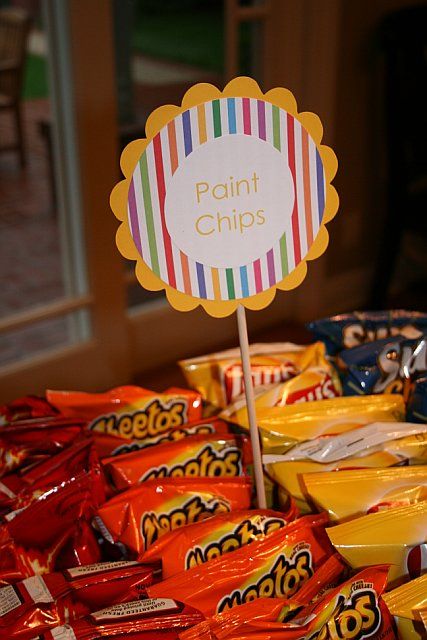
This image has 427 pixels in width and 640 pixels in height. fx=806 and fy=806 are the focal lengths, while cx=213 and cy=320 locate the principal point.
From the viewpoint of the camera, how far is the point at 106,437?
3.57 feet

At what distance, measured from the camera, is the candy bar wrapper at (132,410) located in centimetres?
112

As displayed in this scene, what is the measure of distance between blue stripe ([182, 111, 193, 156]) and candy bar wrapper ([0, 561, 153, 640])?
459mm

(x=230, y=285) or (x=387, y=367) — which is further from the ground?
(x=230, y=285)

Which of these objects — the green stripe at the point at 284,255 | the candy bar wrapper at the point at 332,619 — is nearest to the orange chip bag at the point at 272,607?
the candy bar wrapper at the point at 332,619

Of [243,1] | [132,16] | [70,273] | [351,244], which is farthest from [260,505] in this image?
[351,244]

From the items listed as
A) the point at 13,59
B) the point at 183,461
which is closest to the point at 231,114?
the point at 183,461

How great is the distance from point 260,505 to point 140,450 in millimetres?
178

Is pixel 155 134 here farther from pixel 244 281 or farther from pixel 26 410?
pixel 26 410

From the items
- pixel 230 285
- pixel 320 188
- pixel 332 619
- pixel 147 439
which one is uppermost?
pixel 320 188

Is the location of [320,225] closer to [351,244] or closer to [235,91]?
[235,91]

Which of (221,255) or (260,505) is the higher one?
(221,255)

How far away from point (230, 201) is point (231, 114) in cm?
9

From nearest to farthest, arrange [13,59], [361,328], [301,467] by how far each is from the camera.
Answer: [301,467], [361,328], [13,59]

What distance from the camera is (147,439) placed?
111 cm
